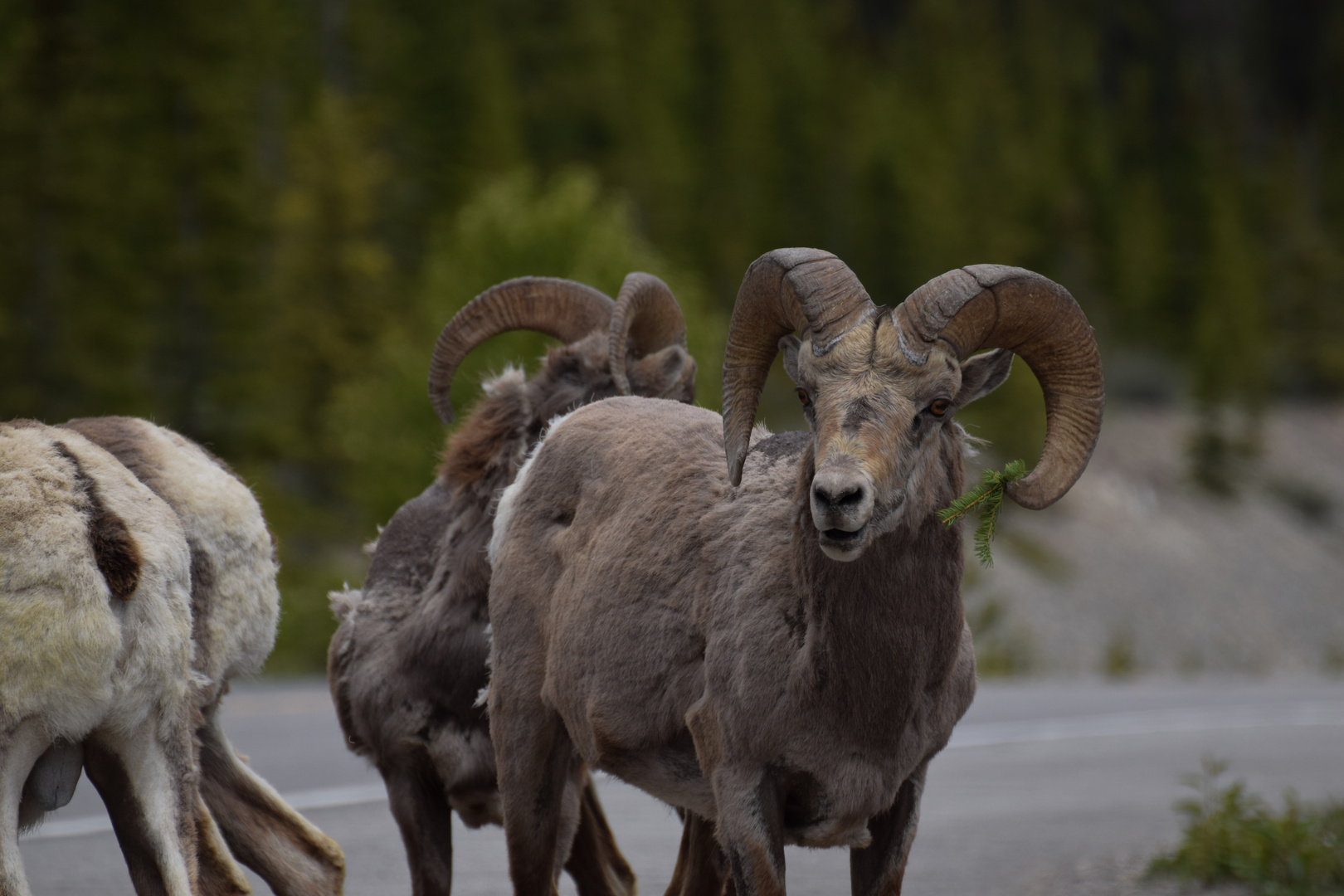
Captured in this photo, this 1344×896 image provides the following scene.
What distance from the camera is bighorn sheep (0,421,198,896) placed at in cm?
448

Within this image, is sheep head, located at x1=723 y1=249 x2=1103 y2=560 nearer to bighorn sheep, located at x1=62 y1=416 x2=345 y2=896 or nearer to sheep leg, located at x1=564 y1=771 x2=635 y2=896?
bighorn sheep, located at x1=62 y1=416 x2=345 y2=896

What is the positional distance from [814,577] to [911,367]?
659 mm

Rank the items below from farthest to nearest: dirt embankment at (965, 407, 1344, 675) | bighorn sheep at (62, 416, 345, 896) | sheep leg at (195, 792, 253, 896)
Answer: dirt embankment at (965, 407, 1344, 675)
bighorn sheep at (62, 416, 345, 896)
sheep leg at (195, 792, 253, 896)

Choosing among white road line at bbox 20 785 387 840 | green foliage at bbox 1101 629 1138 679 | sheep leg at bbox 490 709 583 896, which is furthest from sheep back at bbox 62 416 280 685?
green foliage at bbox 1101 629 1138 679

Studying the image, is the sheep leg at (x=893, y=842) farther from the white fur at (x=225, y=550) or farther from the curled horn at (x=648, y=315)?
the curled horn at (x=648, y=315)

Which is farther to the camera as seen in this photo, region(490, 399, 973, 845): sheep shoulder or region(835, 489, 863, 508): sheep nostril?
region(490, 399, 973, 845): sheep shoulder

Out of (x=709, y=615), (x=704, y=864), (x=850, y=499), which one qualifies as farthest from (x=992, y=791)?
(x=850, y=499)

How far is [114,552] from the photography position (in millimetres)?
4629

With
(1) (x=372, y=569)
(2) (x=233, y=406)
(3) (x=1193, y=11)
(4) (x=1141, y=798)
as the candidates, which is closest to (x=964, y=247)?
(2) (x=233, y=406)

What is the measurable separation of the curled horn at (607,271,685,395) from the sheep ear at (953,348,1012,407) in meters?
2.25

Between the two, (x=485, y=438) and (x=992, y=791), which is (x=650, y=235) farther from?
(x=485, y=438)

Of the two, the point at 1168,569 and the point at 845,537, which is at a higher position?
the point at 1168,569

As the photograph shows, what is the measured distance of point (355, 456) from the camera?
79.0ft

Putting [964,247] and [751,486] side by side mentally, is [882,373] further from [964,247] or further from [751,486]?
[964,247]
